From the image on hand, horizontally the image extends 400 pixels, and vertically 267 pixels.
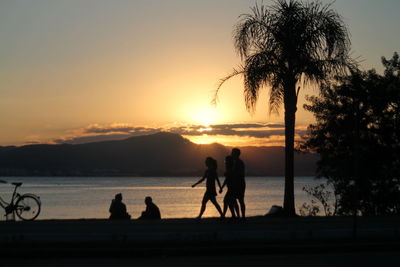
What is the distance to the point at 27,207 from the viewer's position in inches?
880

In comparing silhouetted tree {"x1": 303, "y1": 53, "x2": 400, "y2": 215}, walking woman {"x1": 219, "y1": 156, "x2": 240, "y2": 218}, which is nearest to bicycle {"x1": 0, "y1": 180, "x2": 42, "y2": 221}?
walking woman {"x1": 219, "y1": 156, "x2": 240, "y2": 218}

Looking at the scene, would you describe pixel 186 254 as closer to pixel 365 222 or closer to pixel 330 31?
pixel 365 222

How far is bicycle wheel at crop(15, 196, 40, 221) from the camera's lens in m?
22.2

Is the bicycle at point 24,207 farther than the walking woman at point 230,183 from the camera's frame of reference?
Yes

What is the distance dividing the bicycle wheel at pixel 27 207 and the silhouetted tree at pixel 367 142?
43.9 feet

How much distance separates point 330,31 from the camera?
2236 cm

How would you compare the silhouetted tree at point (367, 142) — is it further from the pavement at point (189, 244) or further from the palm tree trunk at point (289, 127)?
the pavement at point (189, 244)

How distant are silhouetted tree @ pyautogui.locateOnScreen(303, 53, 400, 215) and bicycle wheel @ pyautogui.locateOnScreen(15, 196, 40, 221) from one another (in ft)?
43.9

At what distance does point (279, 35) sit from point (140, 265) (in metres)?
13.2

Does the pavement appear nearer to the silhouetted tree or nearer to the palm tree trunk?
the palm tree trunk

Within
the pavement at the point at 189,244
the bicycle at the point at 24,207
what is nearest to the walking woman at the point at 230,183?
the pavement at the point at 189,244

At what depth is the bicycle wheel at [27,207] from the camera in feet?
Result: 72.9

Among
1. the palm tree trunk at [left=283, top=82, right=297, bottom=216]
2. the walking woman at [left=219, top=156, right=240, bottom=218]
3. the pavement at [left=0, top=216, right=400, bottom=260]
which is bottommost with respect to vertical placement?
the pavement at [left=0, top=216, right=400, bottom=260]

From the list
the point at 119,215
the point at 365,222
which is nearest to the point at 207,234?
the point at 365,222
